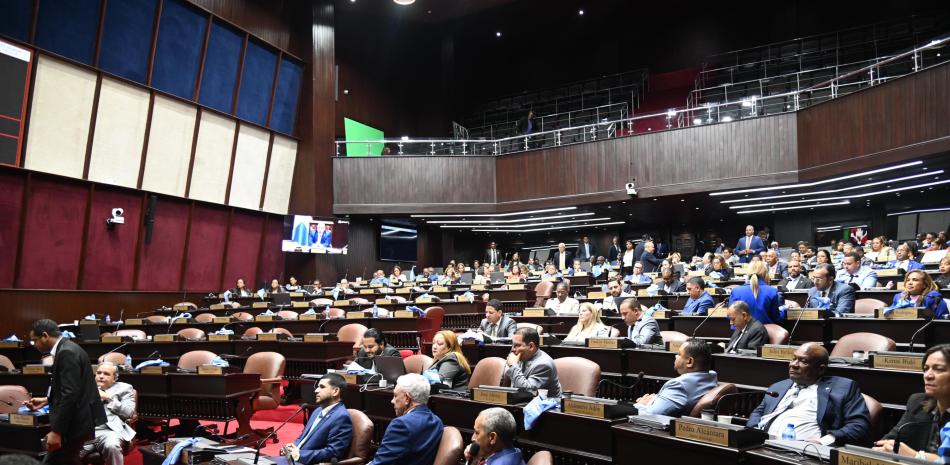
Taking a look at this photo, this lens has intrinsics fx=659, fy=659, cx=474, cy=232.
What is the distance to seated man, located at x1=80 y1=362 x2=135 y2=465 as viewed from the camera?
14.3 ft

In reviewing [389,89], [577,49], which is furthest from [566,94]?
[389,89]

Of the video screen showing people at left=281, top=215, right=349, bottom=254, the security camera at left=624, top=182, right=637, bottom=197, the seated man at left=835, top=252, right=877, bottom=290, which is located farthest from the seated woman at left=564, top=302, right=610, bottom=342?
the video screen showing people at left=281, top=215, right=349, bottom=254

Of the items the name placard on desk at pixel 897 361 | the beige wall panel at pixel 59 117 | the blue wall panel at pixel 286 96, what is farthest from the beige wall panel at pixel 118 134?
the name placard on desk at pixel 897 361

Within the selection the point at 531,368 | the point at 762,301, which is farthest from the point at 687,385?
the point at 762,301

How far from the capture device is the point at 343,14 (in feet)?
54.8

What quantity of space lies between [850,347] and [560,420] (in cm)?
211

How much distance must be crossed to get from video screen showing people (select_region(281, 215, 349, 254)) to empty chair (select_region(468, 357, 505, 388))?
10.2 m

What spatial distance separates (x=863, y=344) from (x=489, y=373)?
239cm

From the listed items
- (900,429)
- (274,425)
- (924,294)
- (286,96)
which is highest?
(286,96)

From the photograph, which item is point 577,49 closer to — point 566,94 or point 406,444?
point 566,94

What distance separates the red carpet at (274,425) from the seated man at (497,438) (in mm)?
2855

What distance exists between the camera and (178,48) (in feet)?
40.2

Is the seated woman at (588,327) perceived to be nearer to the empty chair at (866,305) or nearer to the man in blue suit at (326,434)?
the empty chair at (866,305)

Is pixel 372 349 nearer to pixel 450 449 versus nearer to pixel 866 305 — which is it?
pixel 450 449
